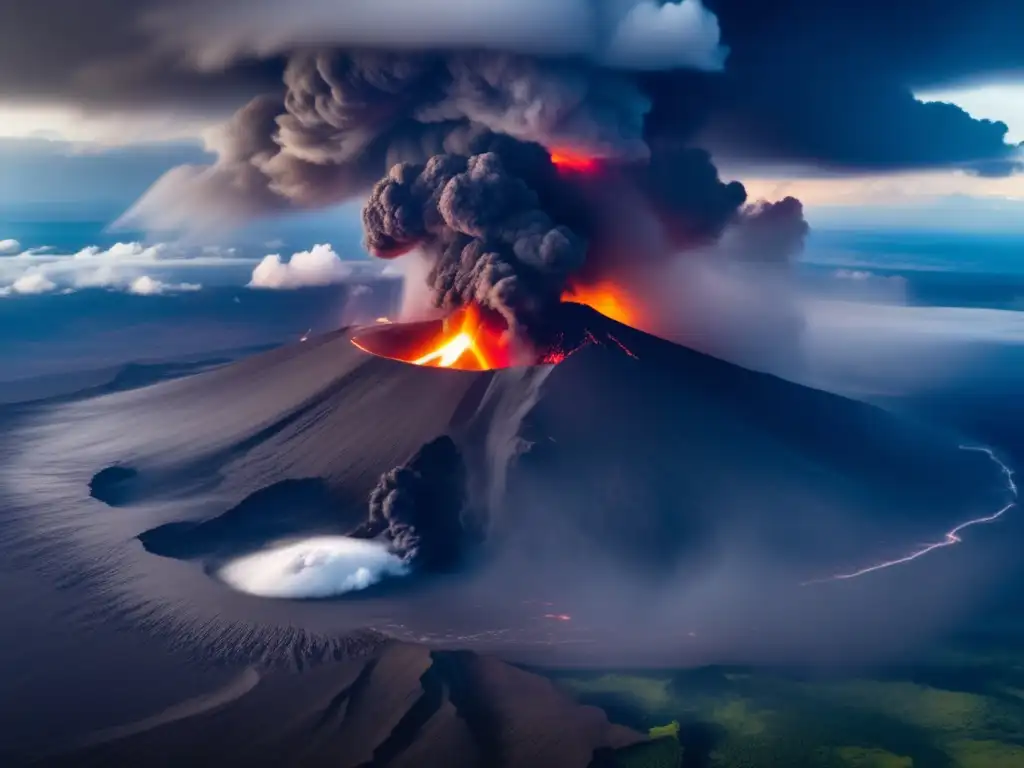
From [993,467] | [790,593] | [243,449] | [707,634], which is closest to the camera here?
[707,634]

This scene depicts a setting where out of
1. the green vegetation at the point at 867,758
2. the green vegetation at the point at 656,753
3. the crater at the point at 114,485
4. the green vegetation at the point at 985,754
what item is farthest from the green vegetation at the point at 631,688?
the crater at the point at 114,485

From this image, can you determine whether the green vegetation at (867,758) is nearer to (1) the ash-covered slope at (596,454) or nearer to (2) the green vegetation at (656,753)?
(2) the green vegetation at (656,753)

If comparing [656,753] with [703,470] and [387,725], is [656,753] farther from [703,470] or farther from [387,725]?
[703,470]

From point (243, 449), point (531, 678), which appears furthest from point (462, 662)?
point (243, 449)

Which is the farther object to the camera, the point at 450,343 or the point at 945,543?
the point at 450,343

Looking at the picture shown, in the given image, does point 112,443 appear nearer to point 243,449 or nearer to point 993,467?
point 243,449

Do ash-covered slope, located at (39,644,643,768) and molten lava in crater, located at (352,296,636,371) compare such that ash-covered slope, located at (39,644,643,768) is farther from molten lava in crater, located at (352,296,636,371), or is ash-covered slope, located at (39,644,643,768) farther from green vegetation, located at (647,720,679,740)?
molten lava in crater, located at (352,296,636,371)

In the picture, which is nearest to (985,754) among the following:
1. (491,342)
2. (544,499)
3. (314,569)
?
(544,499)
